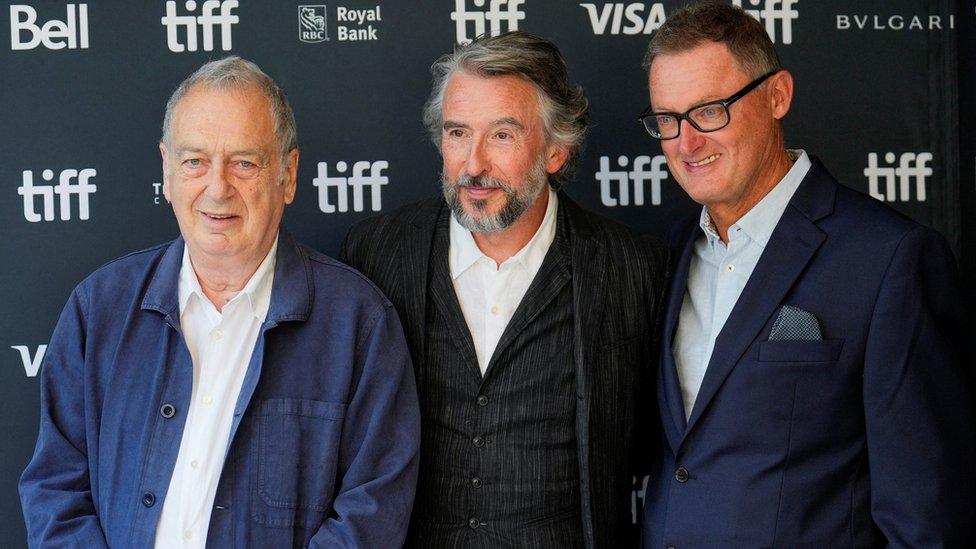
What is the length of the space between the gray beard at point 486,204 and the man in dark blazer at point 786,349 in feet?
1.22

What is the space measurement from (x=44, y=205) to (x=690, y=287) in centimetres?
190

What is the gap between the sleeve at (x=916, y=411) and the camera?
2.11 m

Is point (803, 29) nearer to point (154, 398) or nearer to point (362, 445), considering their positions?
point (362, 445)

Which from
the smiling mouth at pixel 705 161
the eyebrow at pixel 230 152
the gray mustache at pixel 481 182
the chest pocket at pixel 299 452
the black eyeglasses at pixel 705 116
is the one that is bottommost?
the chest pocket at pixel 299 452

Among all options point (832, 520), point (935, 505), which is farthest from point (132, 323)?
point (935, 505)

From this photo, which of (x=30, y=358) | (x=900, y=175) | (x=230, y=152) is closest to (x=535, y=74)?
(x=230, y=152)

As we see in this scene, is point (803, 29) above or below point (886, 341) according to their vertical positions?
above

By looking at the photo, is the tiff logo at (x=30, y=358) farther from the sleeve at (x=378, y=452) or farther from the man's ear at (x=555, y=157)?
the man's ear at (x=555, y=157)

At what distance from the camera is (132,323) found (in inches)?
91.2

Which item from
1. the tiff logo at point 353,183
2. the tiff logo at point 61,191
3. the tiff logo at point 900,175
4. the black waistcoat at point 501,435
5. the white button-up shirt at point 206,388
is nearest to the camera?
the white button-up shirt at point 206,388

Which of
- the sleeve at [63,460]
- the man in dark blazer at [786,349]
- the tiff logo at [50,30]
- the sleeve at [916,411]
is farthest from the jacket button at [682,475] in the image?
the tiff logo at [50,30]

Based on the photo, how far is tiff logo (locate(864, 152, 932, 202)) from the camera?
10.9 feet

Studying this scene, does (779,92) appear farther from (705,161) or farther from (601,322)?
(601,322)

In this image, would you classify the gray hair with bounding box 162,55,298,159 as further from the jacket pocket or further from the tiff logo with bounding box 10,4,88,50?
the jacket pocket
